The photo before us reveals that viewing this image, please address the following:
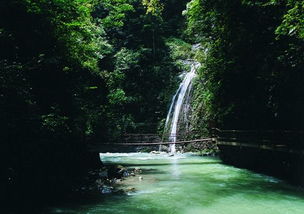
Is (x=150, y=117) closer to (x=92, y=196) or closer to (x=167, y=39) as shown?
(x=167, y=39)

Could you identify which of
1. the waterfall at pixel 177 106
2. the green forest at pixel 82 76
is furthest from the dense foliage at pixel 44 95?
the waterfall at pixel 177 106

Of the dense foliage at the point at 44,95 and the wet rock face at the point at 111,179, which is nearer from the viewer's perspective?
the dense foliage at the point at 44,95

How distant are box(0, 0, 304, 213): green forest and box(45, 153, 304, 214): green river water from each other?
1514 millimetres

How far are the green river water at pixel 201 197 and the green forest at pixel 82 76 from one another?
151 centimetres

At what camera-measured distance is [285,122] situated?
10086 mm

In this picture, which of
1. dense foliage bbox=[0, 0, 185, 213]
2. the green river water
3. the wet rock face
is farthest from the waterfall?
the green river water

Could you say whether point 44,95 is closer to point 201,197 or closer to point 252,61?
point 201,197

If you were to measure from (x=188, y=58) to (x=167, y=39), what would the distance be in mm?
3964

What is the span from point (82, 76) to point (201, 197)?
5.18m

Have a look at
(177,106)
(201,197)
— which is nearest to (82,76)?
(201,197)

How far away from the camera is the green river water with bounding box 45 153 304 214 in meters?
6.05

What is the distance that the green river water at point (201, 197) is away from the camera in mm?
6047

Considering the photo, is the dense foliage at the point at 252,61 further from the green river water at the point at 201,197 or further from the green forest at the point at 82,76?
the green river water at the point at 201,197

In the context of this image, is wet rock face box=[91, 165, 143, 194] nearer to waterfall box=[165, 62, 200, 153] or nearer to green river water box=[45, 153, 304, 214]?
green river water box=[45, 153, 304, 214]
